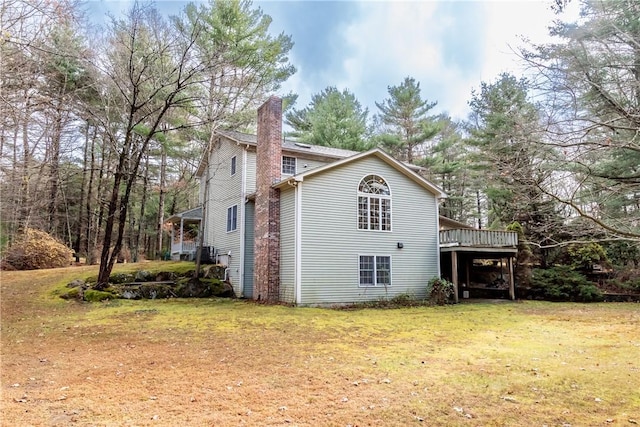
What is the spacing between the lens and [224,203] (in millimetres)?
18062

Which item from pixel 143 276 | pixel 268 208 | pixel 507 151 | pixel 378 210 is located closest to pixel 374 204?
pixel 378 210

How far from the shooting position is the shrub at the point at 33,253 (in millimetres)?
19328

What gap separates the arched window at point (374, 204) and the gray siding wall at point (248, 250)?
4499mm

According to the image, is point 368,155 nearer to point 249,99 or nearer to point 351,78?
point 249,99

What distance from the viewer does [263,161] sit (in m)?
14.5

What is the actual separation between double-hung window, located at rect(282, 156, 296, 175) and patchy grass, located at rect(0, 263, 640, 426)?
709 cm

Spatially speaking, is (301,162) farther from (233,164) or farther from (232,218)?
(232,218)

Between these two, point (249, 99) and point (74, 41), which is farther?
point (249, 99)

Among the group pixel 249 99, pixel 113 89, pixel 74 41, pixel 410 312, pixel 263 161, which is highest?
pixel 249 99

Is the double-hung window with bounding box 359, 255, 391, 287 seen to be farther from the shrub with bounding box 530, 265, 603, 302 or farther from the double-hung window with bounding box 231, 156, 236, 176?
the shrub with bounding box 530, 265, 603, 302

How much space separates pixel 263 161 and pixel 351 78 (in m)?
16.3

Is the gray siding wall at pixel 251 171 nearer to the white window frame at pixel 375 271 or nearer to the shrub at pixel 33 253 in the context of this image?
the white window frame at pixel 375 271

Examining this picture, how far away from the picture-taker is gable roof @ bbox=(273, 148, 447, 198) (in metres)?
13.1

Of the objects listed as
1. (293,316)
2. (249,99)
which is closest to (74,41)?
(293,316)
